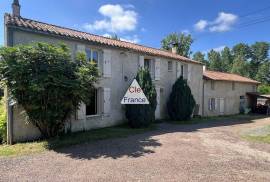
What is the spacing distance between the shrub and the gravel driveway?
672cm

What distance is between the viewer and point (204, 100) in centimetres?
2133

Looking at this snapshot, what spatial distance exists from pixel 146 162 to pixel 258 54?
6894 cm

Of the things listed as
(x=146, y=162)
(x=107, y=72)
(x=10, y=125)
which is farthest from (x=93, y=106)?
(x=146, y=162)

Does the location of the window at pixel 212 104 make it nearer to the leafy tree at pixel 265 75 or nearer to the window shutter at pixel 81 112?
the window shutter at pixel 81 112

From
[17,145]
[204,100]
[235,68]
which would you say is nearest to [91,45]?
[17,145]

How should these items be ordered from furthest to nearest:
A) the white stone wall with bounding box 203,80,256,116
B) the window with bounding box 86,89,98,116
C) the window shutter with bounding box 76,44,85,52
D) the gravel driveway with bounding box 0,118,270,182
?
the white stone wall with bounding box 203,80,256,116, the window with bounding box 86,89,98,116, the window shutter with bounding box 76,44,85,52, the gravel driveway with bounding box 0,118,270,182

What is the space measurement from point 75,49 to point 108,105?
3708 millimetres

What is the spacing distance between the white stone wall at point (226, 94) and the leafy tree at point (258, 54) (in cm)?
4222

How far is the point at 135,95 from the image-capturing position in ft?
40.2

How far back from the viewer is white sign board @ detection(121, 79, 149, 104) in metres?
12.1

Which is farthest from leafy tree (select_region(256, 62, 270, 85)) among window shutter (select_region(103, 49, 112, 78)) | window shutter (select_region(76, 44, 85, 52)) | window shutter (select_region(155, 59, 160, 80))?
window shutter (select_region(76, 44, 85, 52))

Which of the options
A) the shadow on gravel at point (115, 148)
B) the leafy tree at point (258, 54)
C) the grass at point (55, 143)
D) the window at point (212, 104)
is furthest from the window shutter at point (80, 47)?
the leafy tree at point (258, 54)

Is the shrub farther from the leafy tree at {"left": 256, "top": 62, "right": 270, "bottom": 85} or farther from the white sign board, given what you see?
the leafy tree at {"left": 256, "top": 62, "right": 270, "bottom": 85}

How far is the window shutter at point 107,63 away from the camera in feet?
42.0
